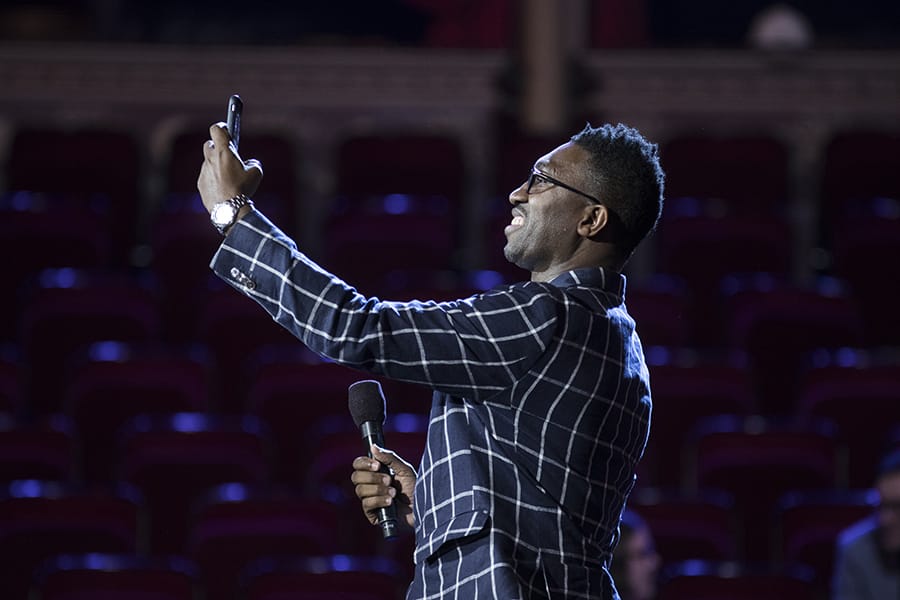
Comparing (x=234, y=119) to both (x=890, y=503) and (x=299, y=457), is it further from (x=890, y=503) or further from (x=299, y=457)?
(x=299, y=457)

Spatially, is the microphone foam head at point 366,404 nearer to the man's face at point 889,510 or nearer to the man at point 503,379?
the man at point 503,379

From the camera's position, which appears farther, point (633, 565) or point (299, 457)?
point (299, 457)

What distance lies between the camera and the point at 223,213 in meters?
1.10

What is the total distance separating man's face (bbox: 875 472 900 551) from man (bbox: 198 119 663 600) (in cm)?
120

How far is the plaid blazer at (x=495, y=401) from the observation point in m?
1.07

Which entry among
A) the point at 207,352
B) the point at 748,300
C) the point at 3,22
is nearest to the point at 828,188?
the point at 748,300

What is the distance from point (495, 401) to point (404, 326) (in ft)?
0.29

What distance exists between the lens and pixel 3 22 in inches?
161

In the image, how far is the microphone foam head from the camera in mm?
1191

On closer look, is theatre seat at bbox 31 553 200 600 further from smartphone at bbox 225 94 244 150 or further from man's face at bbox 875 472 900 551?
smartphone at bbox 225 94 244 150

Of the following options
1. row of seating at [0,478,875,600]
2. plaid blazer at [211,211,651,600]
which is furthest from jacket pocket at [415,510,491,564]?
row of seating at [0,478,875,600]

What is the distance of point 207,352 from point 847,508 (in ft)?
3.84

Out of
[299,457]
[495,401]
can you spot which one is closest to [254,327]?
[299,457]

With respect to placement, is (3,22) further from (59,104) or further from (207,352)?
(207,352)
